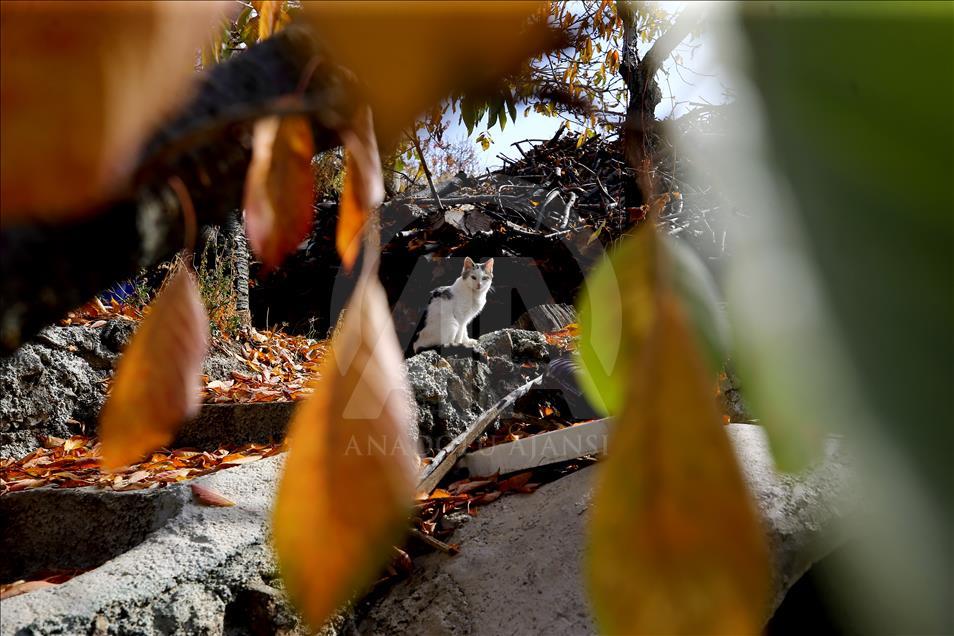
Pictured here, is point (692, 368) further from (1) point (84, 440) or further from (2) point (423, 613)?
(1) point (84, 440)

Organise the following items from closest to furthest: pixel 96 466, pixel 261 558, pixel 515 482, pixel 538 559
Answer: pixel 261 558
pixel 538 559
pixel 515 482
pixel 96 466

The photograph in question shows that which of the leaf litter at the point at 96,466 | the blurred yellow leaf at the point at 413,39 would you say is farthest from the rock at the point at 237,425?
the blurred yellow leaf at the point at 413,39

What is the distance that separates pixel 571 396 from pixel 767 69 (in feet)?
7.43

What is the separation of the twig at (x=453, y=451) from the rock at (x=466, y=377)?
24cm

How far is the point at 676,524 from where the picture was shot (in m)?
0.10

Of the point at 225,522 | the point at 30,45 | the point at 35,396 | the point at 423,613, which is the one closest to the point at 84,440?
the point at 35,396

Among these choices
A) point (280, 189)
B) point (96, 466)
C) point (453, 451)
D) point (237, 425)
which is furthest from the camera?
point (237, 425)

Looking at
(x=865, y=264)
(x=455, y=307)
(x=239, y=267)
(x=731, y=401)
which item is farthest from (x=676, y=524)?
(x=239, y=267)

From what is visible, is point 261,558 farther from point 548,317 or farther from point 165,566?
point 548,317

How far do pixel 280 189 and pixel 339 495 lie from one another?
115 mm

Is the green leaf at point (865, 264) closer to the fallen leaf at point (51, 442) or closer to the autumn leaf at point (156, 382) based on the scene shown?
the autumn leaf at point (156, 382)

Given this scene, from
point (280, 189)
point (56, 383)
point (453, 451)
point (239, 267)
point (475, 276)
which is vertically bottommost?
point (453, 451)

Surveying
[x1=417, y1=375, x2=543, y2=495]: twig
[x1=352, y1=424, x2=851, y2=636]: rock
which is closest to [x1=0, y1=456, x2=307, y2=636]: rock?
[x1=352, y1=424, x2=851, y2=636]: rock

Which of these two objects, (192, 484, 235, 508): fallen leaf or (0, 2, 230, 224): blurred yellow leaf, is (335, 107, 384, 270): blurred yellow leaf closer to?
(0, 2, 230, 224): blurred yellow leaf
